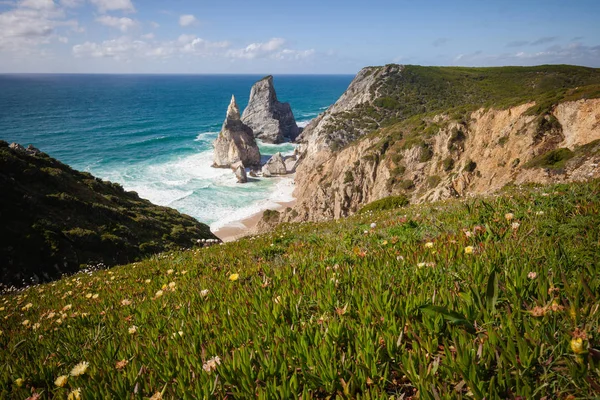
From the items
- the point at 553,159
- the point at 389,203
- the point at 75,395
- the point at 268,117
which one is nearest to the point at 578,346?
the point at 75,395

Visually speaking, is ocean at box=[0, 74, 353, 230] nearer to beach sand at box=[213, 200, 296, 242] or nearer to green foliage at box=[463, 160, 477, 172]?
beach sand at box=[213, 200, 296, 242]

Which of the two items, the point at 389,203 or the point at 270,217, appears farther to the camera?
the point at 270,217

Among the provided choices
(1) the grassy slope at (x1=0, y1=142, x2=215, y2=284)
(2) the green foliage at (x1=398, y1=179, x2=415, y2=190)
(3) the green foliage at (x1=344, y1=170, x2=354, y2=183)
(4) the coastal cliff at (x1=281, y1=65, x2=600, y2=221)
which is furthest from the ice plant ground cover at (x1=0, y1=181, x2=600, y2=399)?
(3) the green foliage at (x1=344, y1=170, x2=354, y2=183)

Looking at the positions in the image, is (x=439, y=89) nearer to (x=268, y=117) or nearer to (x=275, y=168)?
(x=275, y=168)

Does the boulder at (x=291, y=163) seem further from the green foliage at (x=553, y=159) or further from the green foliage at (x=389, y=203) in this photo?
the green foliage at (x=553, y=159)

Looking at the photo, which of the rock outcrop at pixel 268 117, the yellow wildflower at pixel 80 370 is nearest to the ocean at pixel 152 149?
the rock outcrop at pixel 268 117
